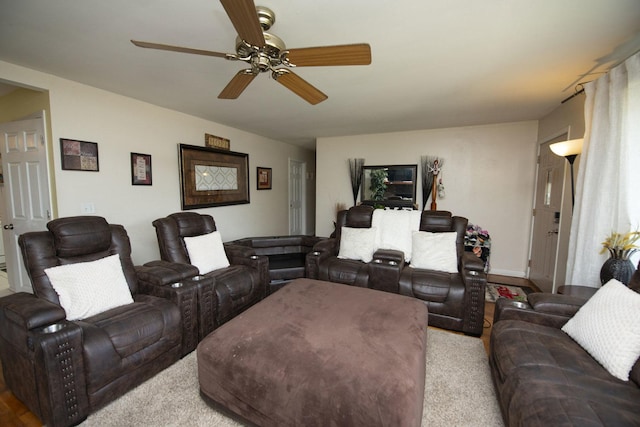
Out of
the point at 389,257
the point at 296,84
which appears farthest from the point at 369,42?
the point at 389,257

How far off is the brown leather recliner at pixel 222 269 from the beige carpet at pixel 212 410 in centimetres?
51

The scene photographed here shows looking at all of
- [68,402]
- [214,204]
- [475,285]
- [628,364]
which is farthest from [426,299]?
[214,204]

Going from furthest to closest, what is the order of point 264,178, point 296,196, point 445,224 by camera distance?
point 296,196 → point 264,178 → point 445,224

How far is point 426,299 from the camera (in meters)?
2.52

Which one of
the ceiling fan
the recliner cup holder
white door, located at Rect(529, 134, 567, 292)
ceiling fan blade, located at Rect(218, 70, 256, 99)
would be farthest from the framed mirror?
the recliner cup holder

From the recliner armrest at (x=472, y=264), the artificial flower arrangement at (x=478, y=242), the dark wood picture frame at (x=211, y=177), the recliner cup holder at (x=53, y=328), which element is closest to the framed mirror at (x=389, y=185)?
the artificial flower arrangement at (x=478, y=242)

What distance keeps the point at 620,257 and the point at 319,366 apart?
2.26 meters

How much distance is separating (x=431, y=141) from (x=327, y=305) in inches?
146

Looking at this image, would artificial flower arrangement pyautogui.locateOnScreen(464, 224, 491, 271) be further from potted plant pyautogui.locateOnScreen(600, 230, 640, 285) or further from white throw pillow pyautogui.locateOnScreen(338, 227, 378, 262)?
potted plant pyautogui.locateOnScreen(600, 230, 640, 285)

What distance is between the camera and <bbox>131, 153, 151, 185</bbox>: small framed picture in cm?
311

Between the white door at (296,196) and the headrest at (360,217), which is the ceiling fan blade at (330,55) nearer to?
the headrest at (360,217)

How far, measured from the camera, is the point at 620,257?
6.03 feet

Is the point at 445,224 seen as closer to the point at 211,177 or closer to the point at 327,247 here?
the point at 327,247

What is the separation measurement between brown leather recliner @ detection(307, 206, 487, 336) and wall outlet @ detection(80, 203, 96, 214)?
2401 millimetres
